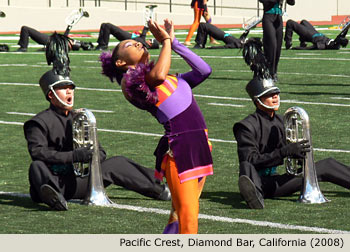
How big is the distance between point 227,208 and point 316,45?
17223 millimetres

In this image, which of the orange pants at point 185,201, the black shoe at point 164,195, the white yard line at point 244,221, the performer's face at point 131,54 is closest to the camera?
the orange pants at point 185,201

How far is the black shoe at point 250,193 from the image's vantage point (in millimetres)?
7129

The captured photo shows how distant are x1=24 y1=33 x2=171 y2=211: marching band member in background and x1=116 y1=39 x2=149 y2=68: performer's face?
1.68 metres

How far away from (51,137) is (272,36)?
8.00 metres

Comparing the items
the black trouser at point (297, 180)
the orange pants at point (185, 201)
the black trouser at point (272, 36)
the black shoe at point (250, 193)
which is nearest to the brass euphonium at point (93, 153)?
the black shoe at point (250, 193)

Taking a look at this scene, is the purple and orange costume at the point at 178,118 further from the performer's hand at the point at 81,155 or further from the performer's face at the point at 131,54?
the performer's hand at the point at 81,155

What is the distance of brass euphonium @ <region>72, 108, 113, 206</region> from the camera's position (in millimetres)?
7445

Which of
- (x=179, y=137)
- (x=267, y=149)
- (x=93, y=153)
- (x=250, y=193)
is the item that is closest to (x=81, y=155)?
(x=93, y=153)

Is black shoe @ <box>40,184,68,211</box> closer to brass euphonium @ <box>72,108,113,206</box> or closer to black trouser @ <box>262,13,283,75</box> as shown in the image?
brass euphonium @ <box>72,108,113,206</box>

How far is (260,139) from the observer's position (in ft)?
24.7

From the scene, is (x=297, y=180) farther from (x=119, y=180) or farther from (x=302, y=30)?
(x=302, y=30)

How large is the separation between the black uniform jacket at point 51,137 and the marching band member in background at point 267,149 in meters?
1.22

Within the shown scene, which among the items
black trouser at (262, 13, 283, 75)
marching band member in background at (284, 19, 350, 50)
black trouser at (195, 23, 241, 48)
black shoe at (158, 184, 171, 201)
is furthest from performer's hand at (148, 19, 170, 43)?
black trouser at (195, 23, 241, 48)

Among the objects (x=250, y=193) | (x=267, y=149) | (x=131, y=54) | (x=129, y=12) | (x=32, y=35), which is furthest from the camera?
(x=129, y=12)
